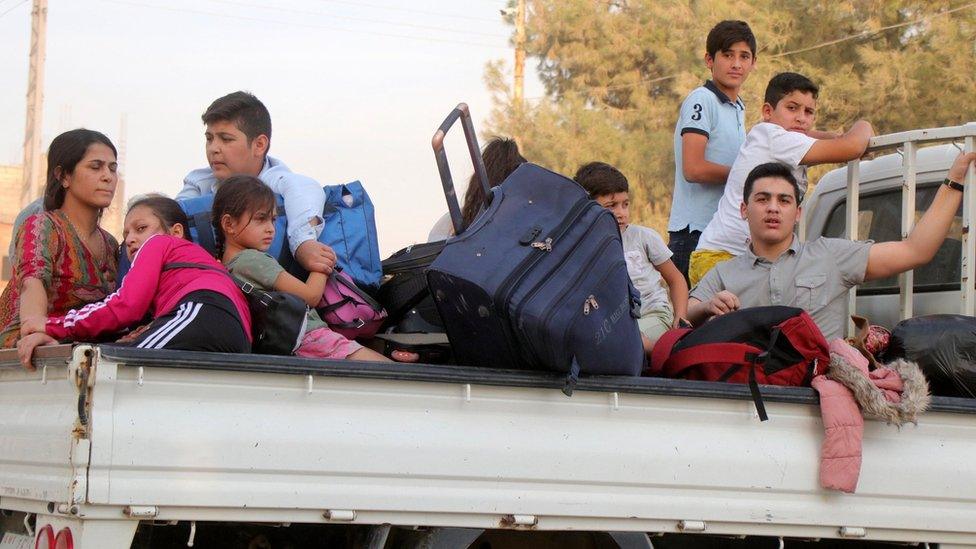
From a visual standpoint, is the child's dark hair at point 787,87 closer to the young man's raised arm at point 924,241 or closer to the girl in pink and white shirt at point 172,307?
the young man's raised arm at point 924,241

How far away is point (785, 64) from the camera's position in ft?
62.4

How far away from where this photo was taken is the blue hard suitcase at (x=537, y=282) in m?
3.53

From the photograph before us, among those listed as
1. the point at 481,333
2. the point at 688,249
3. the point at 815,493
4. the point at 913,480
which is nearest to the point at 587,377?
the point at 481,333

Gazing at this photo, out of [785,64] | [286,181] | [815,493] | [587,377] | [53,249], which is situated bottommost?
[815,493]

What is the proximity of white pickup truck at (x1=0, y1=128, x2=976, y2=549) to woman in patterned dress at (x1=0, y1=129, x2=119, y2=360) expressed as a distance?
2.17ft

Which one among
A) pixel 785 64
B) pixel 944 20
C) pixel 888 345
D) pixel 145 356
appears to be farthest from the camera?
pixel 785 64

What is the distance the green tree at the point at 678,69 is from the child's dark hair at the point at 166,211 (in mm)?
13711

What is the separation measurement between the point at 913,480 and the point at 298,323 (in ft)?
6.80

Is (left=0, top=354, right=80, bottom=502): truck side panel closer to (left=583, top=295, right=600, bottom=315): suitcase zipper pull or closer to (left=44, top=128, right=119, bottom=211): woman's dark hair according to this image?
(left=44, top=128, right=119, bottom=211): woman's dark hair

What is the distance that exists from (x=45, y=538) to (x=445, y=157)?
1.59 m

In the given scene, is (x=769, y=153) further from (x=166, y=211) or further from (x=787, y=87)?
(x=166, y=211)

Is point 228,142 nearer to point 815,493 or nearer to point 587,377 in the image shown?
point 587,377

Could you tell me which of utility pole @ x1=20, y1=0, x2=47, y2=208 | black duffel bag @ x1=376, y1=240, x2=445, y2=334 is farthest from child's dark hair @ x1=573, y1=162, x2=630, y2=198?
utility pole @ x1=20, y1=0, x2=47, y2=208

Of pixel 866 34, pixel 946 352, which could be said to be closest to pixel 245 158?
pixel 946 352
